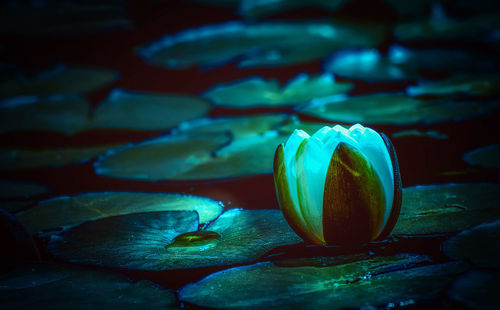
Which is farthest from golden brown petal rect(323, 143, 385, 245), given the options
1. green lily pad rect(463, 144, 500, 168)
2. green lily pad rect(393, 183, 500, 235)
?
green lily pad rect(463, 144, 500, 168)

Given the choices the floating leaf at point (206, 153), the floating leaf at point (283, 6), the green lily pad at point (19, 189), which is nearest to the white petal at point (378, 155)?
the floating leaf at point (206, 153)

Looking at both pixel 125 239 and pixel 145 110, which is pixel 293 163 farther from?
pixel 145 110

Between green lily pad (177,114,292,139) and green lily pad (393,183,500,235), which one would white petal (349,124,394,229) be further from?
green lily pad (177,114,292,139)

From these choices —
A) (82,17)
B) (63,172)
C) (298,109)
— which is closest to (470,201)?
(298,109)

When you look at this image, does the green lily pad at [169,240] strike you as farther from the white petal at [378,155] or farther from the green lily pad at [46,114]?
the green lily pad at [46,114]

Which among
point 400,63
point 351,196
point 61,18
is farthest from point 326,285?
point 61,18
